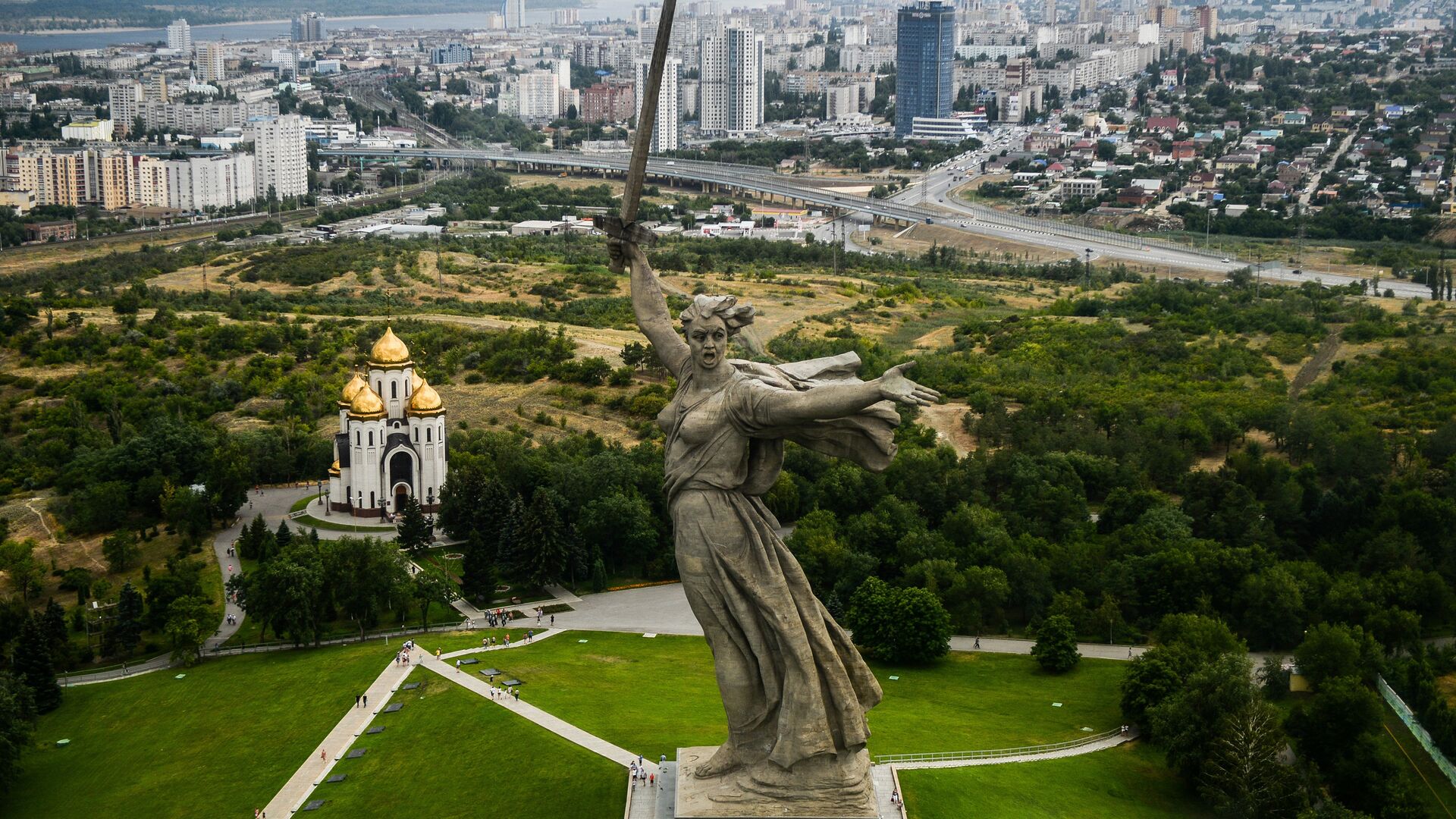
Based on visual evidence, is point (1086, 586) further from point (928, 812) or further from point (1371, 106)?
point (1371, 106)

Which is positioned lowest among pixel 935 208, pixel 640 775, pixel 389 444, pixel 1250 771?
pixel 1250 771

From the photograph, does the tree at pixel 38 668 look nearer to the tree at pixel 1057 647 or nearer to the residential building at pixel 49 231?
the tree at pixel 1057 647

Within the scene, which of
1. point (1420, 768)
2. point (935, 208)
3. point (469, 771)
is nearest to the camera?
point (469, 771)

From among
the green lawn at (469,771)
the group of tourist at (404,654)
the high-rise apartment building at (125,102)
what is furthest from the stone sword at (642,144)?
the high-rise apartment building at (125,102)

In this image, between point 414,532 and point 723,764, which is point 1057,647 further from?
point 414,532

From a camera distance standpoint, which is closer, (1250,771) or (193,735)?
(1250,771)

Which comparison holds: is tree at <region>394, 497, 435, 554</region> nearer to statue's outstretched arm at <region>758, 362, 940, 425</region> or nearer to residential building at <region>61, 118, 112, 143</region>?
statue's outstretched arm at <region>758, 362, 940, 425</region>

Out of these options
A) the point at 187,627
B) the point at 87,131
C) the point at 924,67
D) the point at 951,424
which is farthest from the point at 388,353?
the point at 924,67
